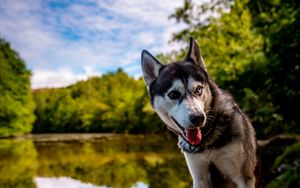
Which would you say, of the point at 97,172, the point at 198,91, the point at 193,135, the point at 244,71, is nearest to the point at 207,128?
the point at 193,135

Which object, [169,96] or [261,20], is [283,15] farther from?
[169,96]

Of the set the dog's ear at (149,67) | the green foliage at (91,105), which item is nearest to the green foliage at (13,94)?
the green foliage at (91,105)

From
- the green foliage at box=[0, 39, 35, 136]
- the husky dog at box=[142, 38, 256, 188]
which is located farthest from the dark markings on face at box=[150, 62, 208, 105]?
the green foliage at box=[0, 39, 35, 136]

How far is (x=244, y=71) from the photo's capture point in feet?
73.1

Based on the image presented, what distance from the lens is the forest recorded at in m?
11.0

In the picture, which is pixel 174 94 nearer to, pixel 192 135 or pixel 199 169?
pixel 192 135

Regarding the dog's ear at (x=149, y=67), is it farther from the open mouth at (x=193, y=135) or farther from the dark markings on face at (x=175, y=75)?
the open mouth at (x=193, y=135)

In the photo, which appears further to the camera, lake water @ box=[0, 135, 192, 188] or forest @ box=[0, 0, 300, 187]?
lake water @ box=[0, 135, 192, 188]

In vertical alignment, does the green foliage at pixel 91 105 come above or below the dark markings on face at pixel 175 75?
above

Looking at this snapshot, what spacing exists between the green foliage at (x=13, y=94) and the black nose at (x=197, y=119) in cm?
7294

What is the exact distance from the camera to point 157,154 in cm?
3272

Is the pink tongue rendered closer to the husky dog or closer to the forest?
the husky dog

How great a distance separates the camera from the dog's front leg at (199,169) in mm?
4414

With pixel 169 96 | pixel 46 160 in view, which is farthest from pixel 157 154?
pixel 169 96
